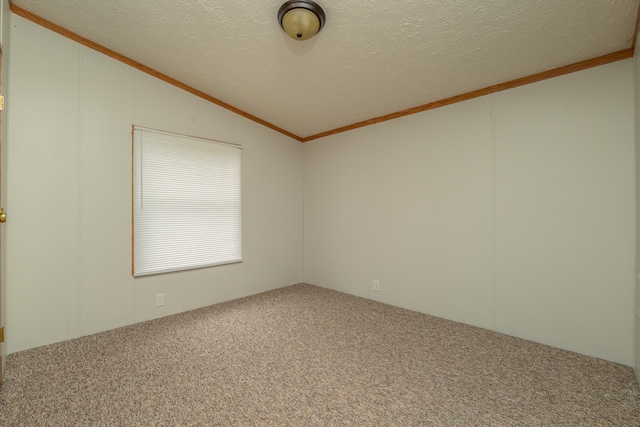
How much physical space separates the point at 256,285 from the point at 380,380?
7.56 ft

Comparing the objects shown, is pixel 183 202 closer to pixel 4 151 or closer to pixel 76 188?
pixel 76 188

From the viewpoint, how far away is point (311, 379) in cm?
186

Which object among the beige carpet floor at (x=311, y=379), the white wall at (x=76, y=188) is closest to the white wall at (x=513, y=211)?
the beige carpet floor at (x=311, y=379)

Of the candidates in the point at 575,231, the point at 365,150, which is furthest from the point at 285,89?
the point at 575,231

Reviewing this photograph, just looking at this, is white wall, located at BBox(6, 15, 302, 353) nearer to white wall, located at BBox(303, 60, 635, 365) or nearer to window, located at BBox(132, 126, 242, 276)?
window, located at BBox(132, 126, 242, 276)

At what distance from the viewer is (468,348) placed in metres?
2.28

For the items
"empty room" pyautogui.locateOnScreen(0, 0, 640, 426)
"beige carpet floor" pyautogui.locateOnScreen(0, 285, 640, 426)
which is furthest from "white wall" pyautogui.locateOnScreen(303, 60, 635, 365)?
"beige carpet floor" pyautogui.locateOnScreen(0, 285, 640, 426)

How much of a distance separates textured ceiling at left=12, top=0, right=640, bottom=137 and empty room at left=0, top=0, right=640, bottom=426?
0.02m

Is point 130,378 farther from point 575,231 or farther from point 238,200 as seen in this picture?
point 575,231

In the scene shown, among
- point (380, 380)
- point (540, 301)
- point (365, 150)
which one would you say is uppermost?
point (365, 150)

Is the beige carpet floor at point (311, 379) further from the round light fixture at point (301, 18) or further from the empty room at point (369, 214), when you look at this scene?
the round light fixture at point (301, 18)

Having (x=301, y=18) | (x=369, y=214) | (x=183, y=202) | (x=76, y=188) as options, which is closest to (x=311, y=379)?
(x=369, y=214)

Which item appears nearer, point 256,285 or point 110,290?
point 110,290

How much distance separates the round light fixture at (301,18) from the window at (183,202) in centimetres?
180
